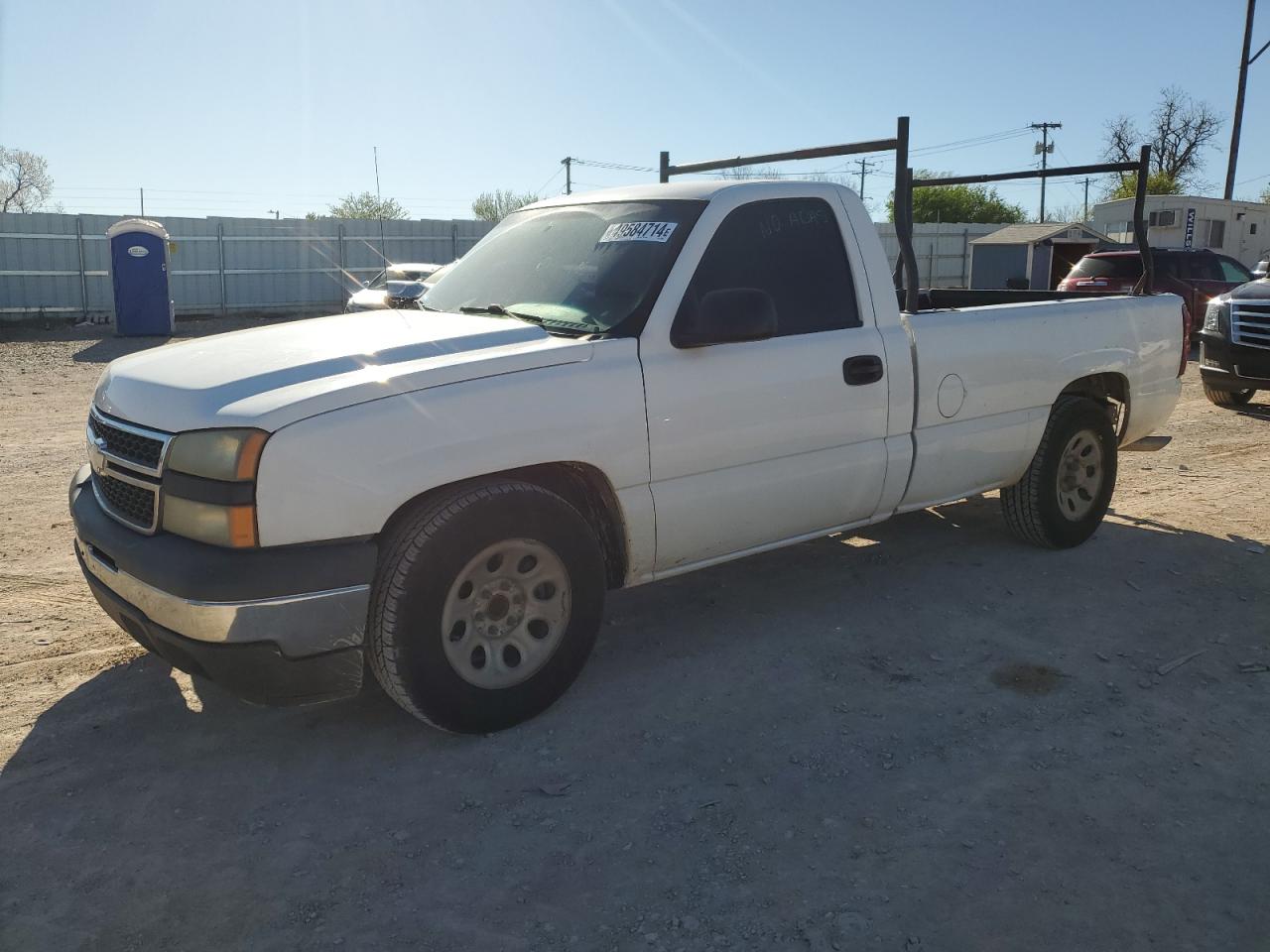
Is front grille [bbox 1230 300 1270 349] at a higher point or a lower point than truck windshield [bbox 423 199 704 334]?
lower

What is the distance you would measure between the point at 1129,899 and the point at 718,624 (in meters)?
2.27

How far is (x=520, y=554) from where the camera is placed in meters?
3.62

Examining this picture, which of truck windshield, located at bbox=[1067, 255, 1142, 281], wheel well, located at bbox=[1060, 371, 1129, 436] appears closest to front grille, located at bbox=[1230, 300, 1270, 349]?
wheel well, located at bbox=[1060, 371, 1129, 436]

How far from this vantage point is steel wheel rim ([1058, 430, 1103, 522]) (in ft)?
18.9

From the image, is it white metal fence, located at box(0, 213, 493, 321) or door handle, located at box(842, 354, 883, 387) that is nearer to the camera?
door handle, located at box(842, 354, 883, 387)

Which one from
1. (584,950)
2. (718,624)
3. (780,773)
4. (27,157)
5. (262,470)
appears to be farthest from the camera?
(27,157)

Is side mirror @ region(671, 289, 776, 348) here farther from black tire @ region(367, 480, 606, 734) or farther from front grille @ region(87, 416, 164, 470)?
front grille @ region(87, 416, 164, 470)

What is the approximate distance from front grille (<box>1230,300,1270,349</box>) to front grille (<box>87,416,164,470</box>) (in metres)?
10.5

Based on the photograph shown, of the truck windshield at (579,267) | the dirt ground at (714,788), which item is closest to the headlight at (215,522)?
the dirt ground at (714,788)

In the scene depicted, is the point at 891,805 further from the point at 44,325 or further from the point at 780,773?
the point at 44,325

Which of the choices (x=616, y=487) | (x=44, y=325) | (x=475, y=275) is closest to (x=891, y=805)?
(x=616, y=487)

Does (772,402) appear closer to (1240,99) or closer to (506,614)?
(506,614)

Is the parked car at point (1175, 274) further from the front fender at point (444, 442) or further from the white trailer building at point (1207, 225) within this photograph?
the front fender at point (444, 442)

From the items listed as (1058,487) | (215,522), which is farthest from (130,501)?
(1058,487)
